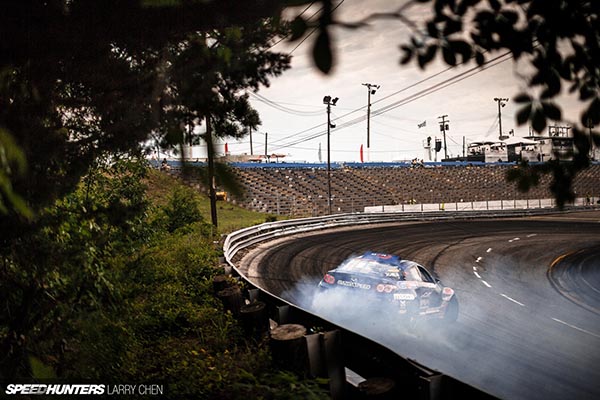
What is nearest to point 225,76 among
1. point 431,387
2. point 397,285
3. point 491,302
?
point 431,387

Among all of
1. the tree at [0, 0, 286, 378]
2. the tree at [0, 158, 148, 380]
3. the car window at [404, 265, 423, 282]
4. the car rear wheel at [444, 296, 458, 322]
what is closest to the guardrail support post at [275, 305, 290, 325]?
the tree at [0, 158, 148, 380]

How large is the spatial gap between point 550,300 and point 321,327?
1052 cm

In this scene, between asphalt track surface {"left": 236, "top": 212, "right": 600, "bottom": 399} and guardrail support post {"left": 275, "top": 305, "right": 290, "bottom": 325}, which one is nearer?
guardrail support post {"left": 275, "top": 305, "right": 290, "bottom": 325}

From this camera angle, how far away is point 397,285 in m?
8.80

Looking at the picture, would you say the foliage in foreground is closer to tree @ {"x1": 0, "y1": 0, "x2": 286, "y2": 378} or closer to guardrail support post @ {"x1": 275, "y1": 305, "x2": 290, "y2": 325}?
tree @ {"x1": 0, "y1": 0, "x2": 286, "y2": 378}

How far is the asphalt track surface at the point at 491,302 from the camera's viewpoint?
7.88m

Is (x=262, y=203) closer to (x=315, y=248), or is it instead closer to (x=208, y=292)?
(x=315, y=248)

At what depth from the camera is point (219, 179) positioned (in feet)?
6.73

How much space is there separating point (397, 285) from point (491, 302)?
5216 millimetres

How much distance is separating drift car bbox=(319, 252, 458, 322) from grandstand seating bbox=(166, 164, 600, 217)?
29249 mm

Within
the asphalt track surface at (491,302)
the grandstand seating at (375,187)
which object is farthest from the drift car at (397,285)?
the grandstand seating at (375,187)

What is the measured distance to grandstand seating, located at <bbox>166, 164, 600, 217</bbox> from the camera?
45.0m

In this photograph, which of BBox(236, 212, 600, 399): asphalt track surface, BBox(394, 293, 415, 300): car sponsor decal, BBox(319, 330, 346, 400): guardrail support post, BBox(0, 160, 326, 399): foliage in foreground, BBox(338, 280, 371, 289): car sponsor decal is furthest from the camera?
BBox(338, 280, 371, 289): car sponsor decal

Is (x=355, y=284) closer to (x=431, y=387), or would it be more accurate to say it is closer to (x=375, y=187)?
(x=431, y=387)
